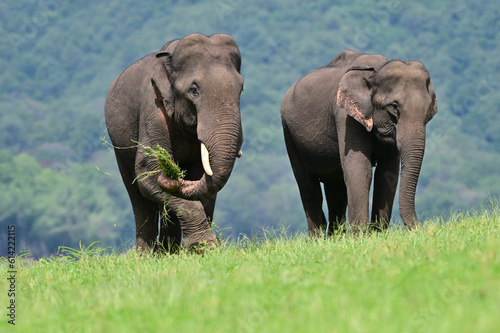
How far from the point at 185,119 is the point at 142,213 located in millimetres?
2471

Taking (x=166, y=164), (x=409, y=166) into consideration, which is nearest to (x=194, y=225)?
(x=166, y=164)

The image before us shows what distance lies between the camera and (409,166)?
37.8ft

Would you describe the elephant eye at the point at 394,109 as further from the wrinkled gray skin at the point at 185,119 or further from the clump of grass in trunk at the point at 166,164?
the clump of grass in trunk at the point at 166,164

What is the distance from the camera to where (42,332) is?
20.2ft

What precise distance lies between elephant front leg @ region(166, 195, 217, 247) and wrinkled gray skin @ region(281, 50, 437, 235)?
2329 millimetres

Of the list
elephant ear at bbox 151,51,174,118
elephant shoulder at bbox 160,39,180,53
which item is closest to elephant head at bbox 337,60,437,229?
elephant shoulder at bbox 160,39,180,53

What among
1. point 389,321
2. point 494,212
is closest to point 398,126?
point 494,212

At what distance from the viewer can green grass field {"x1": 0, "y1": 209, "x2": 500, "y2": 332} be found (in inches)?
215

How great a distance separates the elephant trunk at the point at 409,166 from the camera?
1140 cm

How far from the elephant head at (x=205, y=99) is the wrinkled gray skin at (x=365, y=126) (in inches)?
89.9

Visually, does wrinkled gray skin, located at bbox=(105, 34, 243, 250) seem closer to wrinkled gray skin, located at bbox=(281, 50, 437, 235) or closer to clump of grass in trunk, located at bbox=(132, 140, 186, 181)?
clump of grass in trunk, located at bbox=(132, 140, 186, 181)

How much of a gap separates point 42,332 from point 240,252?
365 centimetres

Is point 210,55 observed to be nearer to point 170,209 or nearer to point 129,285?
point 170,209

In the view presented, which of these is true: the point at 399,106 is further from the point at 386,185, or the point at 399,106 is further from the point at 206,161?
the point at 206,161
